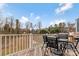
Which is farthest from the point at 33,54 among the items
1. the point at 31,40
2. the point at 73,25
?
the point at 73,25

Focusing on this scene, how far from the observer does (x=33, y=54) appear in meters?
2.69

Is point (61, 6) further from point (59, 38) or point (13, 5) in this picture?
point (13, 5)

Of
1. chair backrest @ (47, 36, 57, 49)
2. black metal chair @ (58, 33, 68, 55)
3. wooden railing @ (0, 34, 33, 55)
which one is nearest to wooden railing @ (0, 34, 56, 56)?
wooden railing @ (0, 34, 33, 55)

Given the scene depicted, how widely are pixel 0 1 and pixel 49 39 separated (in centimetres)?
88

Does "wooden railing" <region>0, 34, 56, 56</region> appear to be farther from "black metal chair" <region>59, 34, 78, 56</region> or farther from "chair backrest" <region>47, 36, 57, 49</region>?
"black metal chair" <region>59, 34, 78, 56</region>

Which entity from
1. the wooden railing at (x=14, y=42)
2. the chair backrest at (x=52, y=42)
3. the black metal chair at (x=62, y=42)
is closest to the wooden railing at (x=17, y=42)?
the wooden railing at (x=14, y=42)

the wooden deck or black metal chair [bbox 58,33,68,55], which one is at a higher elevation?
black metal chair [bbox 58,33,68,55]

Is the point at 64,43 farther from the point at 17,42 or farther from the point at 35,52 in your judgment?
the point at 17,42

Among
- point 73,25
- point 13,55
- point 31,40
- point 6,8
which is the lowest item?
point 13,55

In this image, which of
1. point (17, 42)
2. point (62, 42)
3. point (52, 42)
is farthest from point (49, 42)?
point (17, 42)

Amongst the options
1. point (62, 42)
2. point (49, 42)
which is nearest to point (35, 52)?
point (49, 42)

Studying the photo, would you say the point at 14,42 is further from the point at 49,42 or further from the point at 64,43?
the point at 64,43

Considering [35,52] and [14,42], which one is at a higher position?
[14,42]

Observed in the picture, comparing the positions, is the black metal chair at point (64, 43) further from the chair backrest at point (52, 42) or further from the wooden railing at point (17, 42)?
the wooden railing at point (17, 42)
